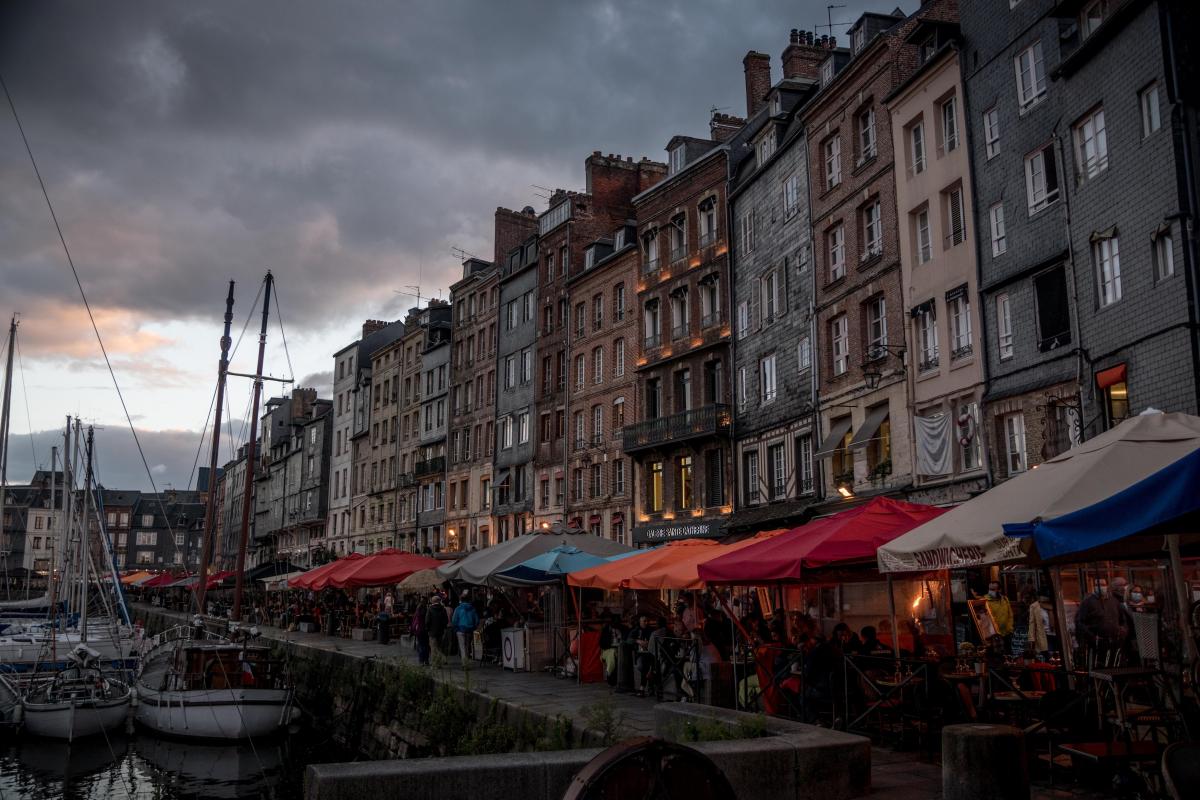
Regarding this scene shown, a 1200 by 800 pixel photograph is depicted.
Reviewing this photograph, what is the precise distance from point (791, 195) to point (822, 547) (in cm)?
2144

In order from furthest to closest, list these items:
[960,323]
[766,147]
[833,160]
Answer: [766,147] < [833,160] < [960,323]

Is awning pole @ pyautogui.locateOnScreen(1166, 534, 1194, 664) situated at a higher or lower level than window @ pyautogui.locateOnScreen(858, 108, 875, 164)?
lower

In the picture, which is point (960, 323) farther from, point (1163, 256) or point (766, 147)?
point (766, 147)

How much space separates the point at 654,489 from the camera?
37.6 m

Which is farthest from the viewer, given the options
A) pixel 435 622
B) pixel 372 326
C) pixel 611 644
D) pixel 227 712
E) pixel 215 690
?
pixel 372 326

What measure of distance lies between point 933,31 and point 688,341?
1495cm

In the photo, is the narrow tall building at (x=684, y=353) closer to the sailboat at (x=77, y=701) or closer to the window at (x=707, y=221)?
the window at (x=707, y=221)

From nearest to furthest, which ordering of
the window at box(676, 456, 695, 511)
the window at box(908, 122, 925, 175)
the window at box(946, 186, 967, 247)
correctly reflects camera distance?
the window at box(946, 186, 967, 247)
the window at box(908, 122, 925, 175)
the window at box(676, 456, 695, 511)

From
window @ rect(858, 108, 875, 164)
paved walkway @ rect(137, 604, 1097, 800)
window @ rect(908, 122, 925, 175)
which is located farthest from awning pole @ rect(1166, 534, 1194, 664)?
window @ rect(858, 108, 875, 164)

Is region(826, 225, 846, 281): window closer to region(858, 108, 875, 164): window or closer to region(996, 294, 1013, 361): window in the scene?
region(858, 108, 875, 164): window

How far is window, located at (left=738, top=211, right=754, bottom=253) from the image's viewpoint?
112ft

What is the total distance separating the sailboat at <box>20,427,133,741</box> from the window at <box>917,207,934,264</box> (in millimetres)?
22431

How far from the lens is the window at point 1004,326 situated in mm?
21250

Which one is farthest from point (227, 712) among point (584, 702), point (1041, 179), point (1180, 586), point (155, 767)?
point (1041, 179)
